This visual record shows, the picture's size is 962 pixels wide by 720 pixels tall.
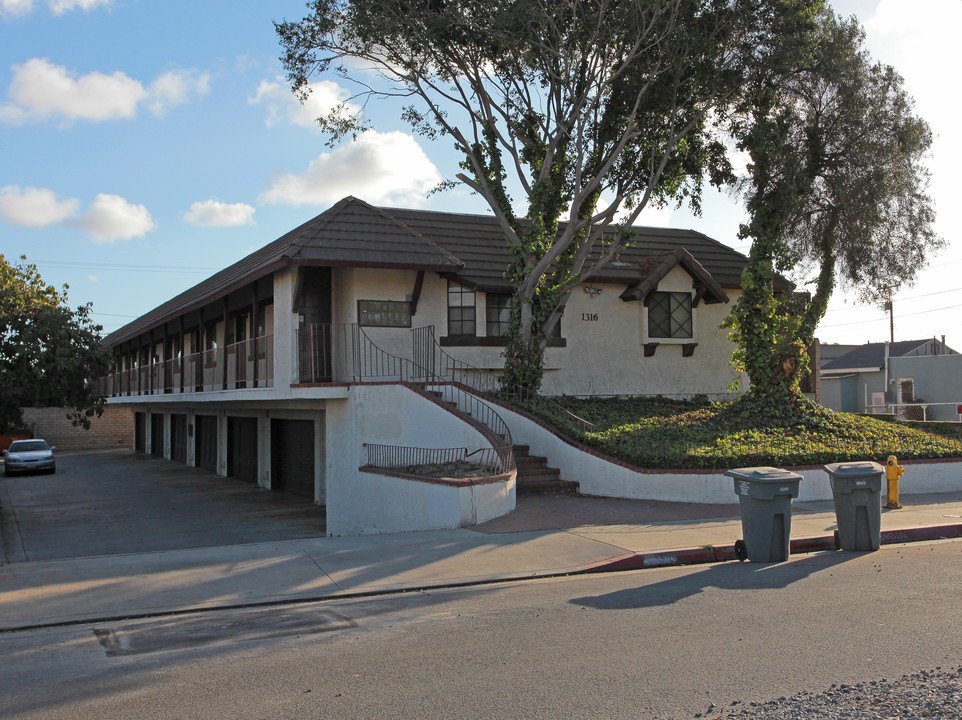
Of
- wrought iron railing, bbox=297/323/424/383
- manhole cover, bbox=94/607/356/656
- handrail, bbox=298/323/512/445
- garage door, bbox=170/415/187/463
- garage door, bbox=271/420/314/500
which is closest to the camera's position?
manhole cover, bbox=94/607/356/656

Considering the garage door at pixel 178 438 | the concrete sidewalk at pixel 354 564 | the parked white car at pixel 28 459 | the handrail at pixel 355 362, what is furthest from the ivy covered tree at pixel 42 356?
the garage door at pixel 178 438

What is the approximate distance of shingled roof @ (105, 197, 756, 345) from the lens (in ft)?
58.4

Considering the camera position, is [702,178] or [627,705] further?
[702,178]

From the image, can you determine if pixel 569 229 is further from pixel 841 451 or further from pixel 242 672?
pixel 242 672

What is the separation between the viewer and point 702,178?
68.8 feet

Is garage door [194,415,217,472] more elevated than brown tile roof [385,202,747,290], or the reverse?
brown tile roof [385,202,747,290]

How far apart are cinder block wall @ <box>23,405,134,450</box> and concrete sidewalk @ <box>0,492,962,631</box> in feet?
130

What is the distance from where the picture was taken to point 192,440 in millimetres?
34125

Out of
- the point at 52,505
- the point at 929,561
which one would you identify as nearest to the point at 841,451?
the point at 929,561

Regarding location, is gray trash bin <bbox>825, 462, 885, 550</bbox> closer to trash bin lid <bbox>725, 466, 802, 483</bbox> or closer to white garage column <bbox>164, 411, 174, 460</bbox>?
trash bin lid <bbox>725, 466, 802, 483</bbox>

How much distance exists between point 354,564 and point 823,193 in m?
17.7

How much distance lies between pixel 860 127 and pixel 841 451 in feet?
30.3

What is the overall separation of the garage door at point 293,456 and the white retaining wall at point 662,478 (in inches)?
297

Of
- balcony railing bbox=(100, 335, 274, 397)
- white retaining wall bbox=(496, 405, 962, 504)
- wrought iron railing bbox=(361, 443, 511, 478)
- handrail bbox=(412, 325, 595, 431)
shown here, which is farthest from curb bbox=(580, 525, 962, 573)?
balcony railing bbox=(100, 335, 274, 397)
